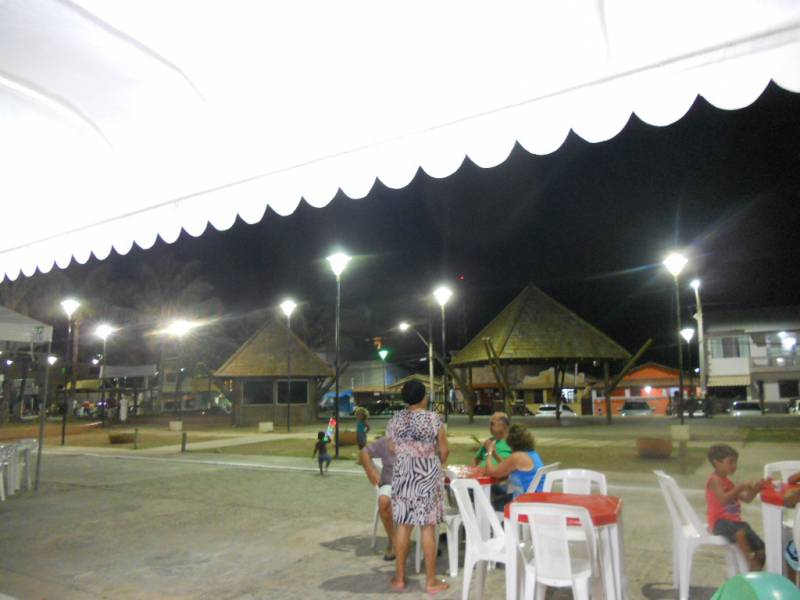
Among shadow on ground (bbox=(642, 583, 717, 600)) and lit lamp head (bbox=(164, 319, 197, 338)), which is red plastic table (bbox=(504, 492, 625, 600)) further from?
lit lamp head (bbox=(164, 319, 197, 338))

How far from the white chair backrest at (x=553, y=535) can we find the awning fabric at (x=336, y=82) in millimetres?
2172

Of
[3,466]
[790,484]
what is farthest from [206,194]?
[3,466]

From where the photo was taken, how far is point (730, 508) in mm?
4289

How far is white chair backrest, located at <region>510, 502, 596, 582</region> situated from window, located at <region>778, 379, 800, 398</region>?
137 ft

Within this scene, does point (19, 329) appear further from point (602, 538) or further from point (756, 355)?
point (756, 355)

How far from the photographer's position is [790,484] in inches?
172

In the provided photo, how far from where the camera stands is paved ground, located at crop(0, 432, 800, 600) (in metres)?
5.00

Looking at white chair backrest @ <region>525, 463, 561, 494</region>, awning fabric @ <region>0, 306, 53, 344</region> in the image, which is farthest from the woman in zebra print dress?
awning fabric @ <region>0, 306, 53, 344</region>

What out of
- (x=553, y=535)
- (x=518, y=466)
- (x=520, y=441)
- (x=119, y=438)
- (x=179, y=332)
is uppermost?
(x=179, y=332)

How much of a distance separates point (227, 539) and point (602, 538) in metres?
4.34

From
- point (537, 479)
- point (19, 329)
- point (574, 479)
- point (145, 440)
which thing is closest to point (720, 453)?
point (574, 479)

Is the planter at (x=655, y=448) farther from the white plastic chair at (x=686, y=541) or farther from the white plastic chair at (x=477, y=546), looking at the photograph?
the white plastic chair at (x=477, y=546)

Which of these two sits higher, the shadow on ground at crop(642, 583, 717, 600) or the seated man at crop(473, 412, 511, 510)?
the seated man at crop(473, 412, 511, 510)

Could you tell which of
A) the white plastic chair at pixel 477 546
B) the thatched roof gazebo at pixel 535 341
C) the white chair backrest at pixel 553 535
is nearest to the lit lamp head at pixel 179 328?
the thatched roof gazebo at pixel 535 341
